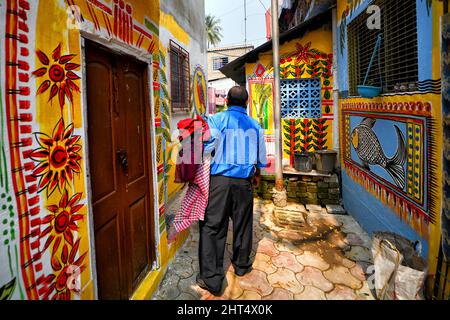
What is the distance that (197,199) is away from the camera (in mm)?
2762

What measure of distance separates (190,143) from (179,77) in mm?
3277

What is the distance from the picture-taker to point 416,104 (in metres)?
2.60

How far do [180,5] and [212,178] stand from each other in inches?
172

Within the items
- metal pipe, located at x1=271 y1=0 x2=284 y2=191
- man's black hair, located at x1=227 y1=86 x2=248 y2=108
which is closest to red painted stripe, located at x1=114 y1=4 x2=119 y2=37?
man's black hair, located at x1=227 y1=86 x2=248 y2=108

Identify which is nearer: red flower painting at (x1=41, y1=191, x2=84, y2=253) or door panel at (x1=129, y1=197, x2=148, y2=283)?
red flower painting at (x1=41, y1=191, x2=84, y2=253)

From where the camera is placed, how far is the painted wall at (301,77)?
5.81m

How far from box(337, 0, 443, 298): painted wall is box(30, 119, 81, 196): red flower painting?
106 inches

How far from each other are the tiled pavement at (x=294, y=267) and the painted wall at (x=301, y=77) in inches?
85.4

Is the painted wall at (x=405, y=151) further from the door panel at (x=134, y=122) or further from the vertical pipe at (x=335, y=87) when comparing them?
the door panel at (x=134, y=122)

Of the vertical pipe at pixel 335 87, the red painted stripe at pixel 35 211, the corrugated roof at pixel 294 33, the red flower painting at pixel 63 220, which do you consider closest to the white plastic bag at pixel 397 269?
the red flower painting at pixel 63 220

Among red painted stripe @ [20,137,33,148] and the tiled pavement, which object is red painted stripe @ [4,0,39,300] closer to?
red painted stripe @ [20,137,33,148]

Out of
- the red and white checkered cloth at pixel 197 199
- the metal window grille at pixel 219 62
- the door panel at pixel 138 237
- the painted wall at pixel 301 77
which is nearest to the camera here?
the door panel at pixel 138 237

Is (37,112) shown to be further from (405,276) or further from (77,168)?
(405,276)

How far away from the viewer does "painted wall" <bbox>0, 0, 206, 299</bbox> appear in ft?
3.97
